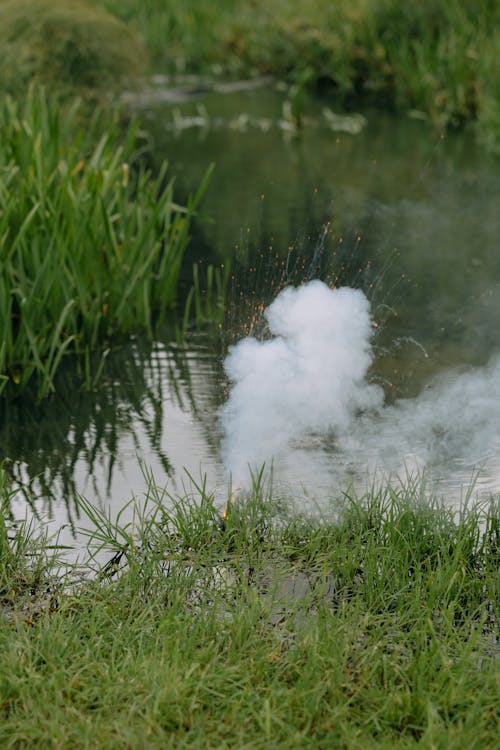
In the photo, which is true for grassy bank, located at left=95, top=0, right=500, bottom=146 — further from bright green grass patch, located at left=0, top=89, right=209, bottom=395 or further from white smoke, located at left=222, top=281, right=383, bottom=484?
white smoke, located at left=222, top=281, right=383, bottom=484

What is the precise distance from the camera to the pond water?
3891mm

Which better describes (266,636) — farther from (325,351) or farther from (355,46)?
(355,46)

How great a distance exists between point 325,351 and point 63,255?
1.29 meters

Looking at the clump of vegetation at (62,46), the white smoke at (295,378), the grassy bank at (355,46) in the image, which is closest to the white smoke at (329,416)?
the white smoke at (295,378)

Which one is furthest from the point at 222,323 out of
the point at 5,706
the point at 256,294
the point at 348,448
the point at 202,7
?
the point at 202,7

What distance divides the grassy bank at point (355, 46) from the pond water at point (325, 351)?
119 cm

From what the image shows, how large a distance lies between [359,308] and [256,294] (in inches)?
21.7

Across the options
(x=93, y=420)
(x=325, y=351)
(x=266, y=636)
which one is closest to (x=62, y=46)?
(x=93, y=420)

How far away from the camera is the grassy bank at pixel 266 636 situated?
2498 mm

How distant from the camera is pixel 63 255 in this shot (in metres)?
4.62

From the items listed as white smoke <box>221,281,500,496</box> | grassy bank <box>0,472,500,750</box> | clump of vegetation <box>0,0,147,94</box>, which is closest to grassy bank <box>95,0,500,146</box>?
clump of vegetation <box>0,0,147,94</box>

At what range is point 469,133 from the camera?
956 centimetres

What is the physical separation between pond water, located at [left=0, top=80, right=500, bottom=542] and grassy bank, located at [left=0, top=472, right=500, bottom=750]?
30 centimetres

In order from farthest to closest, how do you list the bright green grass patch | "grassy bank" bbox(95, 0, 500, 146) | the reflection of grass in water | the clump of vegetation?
"grassy bank" bbox(95, 0, 500, 146), the clump of vegetation, the bright green grass patch, the reflection of grass in water
